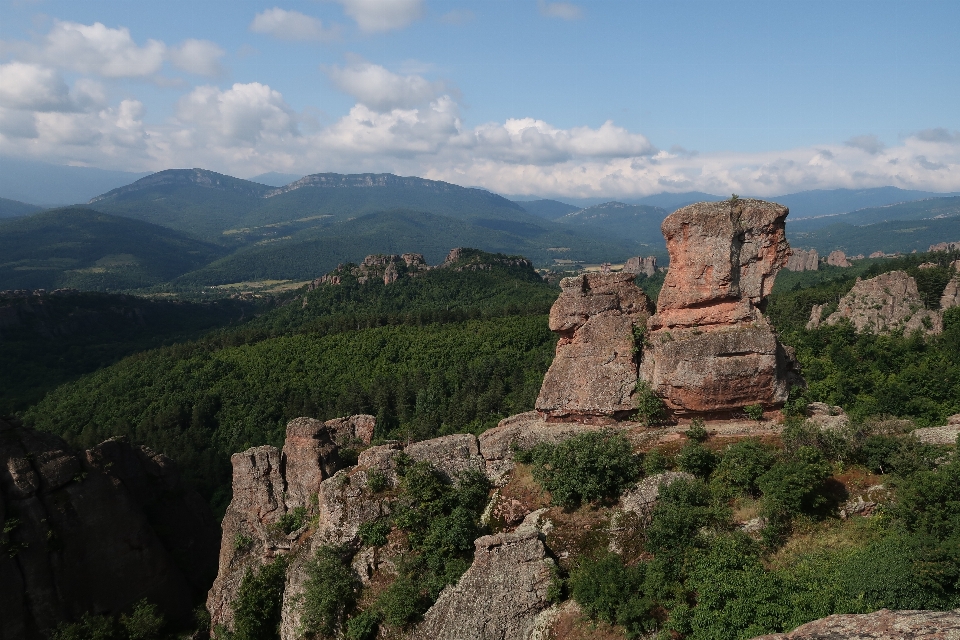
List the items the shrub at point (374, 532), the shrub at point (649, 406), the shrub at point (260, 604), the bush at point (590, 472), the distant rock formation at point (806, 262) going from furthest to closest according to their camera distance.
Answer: the distant rock formation at point (806, 262), the shrub at point (649, 406), the shrub at point (260, 604), the shrub at point (374, 532), the bush at point (590, 472)

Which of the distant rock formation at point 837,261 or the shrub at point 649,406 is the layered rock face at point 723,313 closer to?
the shrub at point 649,406

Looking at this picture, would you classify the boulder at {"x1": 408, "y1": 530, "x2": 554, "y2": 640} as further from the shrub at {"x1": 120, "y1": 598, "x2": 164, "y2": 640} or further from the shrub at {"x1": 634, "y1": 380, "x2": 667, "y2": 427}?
the shrub at {"x1": 120, "y1": 598, "x2": 164, "y2": 640}

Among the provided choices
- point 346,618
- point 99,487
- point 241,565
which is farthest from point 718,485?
point 99,487

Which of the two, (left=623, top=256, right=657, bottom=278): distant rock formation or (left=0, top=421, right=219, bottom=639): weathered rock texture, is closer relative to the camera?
(left=0, top=421, right=219, bottom=639): weathered rock texture

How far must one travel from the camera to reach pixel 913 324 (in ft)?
198

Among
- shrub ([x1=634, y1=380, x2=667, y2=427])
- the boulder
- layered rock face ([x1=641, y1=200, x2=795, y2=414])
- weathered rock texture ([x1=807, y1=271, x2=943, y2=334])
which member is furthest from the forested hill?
weathered rock texture ([x1=807, y1=271, x2=943, y2=334])

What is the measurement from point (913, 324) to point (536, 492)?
2352 inches

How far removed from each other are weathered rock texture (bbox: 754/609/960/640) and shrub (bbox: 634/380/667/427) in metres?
12.0

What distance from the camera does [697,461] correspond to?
2134 cm

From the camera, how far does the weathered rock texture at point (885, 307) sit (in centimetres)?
6184

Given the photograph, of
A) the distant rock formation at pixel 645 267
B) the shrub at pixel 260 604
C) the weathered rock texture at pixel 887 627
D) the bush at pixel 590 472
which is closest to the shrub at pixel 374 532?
the shrub at pixel 260 604

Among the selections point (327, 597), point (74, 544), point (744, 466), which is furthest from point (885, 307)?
point (74, 544)

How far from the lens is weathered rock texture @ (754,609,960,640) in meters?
11.1

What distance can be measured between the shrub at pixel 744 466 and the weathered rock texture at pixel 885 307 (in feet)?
178
